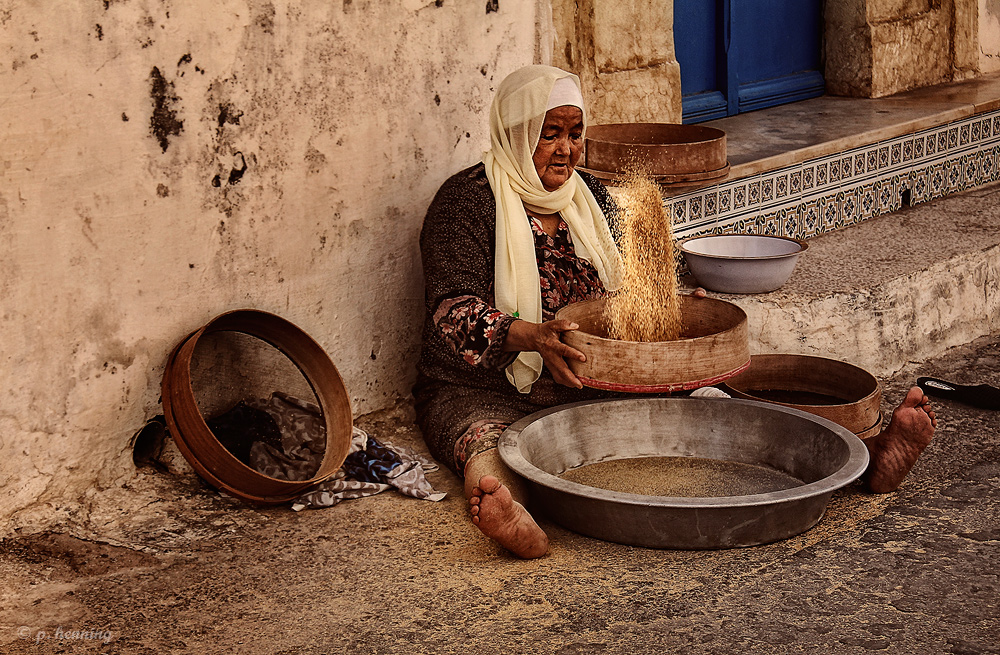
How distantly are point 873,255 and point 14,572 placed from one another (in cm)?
356

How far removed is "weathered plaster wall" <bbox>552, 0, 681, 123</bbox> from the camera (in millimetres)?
4852

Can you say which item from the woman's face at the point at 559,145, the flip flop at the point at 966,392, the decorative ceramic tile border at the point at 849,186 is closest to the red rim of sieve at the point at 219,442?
the woman's face at the point at 559,145

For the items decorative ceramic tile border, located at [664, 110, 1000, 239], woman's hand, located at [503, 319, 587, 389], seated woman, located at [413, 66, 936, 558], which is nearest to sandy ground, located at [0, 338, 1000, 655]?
seated woman, located at [413, 66, 936, 558]

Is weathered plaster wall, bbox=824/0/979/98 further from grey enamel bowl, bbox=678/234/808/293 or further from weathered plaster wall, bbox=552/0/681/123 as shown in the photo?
grey enamel bowl, bbox=678/234/808/293

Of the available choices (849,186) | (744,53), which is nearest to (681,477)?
(849,186)

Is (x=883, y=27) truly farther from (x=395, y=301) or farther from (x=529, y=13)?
(x=395, y=301)

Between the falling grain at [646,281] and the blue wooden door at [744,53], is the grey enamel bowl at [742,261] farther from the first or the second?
the blue wooden door at [744,53]

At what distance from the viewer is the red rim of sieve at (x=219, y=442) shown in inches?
126

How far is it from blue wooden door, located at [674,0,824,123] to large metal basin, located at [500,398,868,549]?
253cm

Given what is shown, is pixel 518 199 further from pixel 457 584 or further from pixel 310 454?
pixel 457 584

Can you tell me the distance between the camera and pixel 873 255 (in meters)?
4.92

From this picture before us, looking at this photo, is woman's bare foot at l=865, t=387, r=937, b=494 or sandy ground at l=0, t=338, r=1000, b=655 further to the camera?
woman's bare foot at l=865, t=387, r=937, b=494

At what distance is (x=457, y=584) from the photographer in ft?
9.52

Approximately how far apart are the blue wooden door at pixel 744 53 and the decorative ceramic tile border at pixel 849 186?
791 mm
